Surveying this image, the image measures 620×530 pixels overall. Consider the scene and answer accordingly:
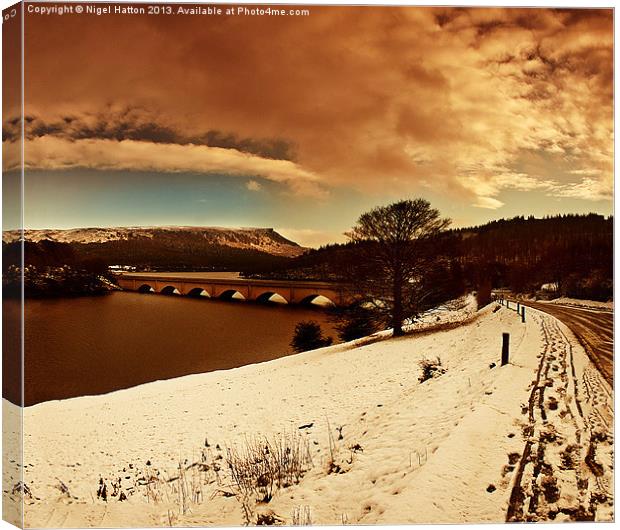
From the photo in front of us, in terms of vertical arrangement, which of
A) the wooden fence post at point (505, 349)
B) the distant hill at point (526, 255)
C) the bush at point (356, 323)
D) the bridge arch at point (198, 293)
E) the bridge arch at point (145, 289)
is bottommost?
the wooden fence post at point (505, 349)

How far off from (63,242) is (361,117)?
3.12 metres

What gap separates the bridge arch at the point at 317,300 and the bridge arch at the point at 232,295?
703 millimetres

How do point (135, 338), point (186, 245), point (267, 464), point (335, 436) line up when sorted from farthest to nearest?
point (186, 245), point (135, 338), point (335, 436), point (267, 464)

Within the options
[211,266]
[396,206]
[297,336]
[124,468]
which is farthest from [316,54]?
[124,468]

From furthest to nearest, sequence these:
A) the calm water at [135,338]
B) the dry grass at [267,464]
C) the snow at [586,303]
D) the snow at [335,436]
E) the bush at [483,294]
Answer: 1. the bush at [483,294]
2. the snow at [586,303]
3. the calm water at [135,338]
4. the dry grass at [267,464]
5. the snow at [335,436]

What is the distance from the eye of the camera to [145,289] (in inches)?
185

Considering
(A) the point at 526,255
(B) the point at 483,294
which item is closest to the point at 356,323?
(B) the point at 483,294

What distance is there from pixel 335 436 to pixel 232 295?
1.84m

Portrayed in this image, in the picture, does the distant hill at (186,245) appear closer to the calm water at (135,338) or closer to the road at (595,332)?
the calm water at (135,338)

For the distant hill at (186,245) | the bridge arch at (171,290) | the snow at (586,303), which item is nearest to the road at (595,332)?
the snow at (586,303)

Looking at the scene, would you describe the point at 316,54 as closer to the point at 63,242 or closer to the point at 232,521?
the point at 63,242

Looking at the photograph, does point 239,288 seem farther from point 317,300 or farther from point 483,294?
point 483,294

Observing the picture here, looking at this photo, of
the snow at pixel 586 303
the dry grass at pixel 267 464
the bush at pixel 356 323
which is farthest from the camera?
the bush at pixel 356 323

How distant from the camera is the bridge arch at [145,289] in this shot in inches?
185
